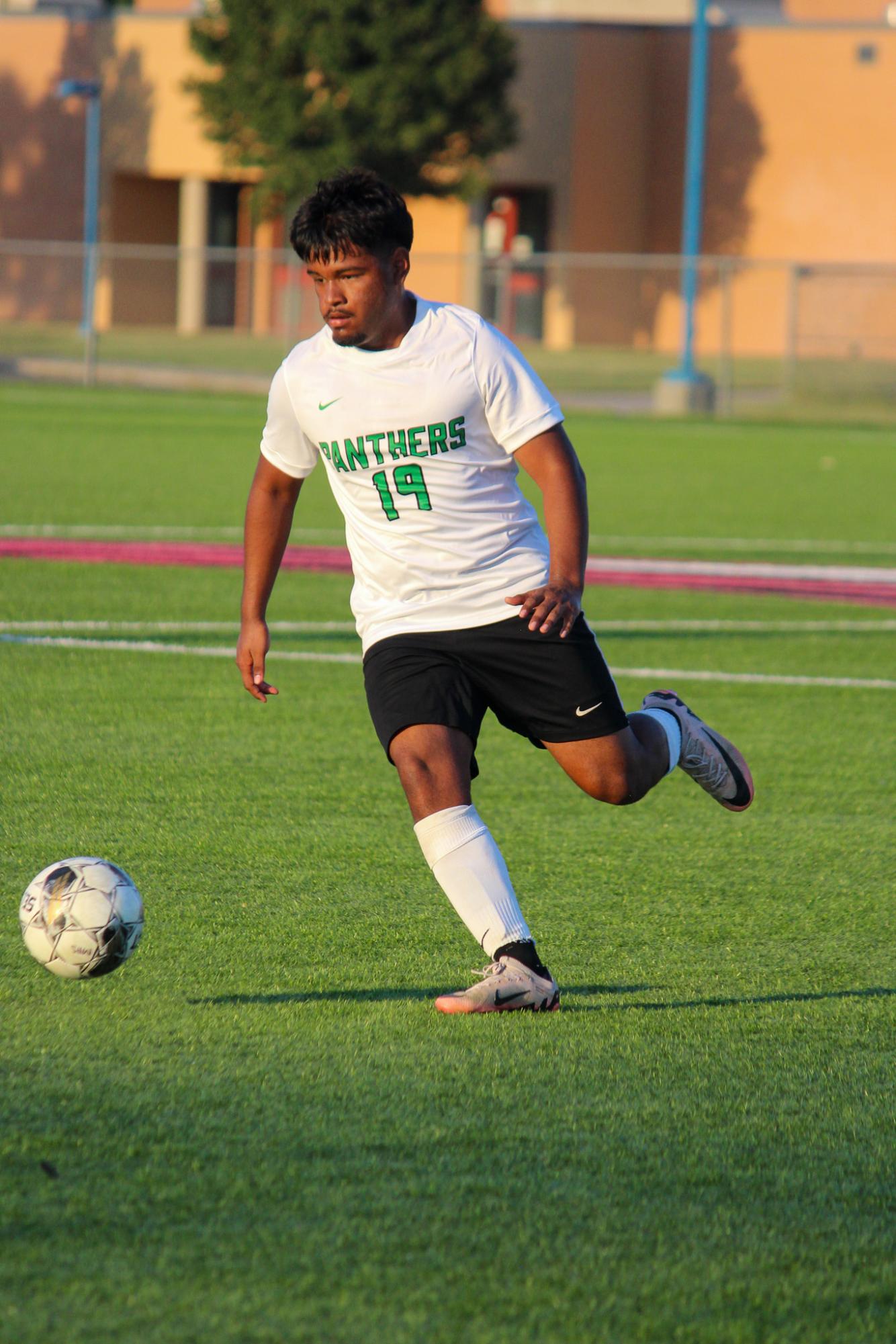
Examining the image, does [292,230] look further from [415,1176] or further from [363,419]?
[415,1176]

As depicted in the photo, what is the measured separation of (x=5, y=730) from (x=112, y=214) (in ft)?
137

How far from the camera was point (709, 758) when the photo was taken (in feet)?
17.8

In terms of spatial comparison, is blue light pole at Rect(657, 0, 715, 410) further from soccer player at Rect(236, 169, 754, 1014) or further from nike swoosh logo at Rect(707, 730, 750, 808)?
soccer player at Rect(236, 169, 754, 1014)

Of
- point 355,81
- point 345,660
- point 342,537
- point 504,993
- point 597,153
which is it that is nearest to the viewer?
point 504,993

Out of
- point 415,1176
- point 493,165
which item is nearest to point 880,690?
point 415,1176

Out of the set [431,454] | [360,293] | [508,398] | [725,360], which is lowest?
[431,454]

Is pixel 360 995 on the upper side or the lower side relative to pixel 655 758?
lower

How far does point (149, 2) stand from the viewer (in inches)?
2264

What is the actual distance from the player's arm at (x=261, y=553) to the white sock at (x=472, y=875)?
691 mm

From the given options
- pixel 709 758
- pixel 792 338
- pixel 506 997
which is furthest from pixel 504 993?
pixel 792 338

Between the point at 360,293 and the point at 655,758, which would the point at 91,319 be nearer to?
the point at 655,758

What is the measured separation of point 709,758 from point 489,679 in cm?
111

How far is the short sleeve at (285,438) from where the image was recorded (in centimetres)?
467

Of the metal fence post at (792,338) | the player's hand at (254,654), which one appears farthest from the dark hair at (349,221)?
the metal fence post at (792,338)
